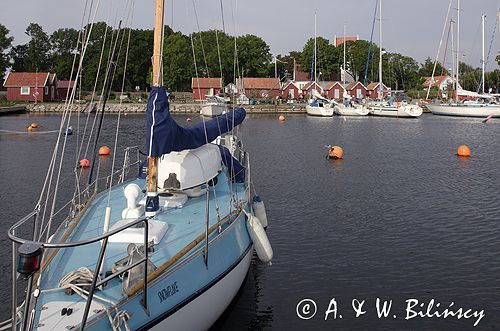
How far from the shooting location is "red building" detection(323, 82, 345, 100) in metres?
111

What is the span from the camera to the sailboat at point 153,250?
22.6 feet

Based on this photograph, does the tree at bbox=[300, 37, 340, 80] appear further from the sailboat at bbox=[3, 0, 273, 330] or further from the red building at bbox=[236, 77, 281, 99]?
the sailboat at bbox=[3, 0, 273, 330]

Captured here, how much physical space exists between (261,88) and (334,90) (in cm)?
1638

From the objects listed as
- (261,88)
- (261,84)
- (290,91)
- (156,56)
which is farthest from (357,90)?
(156,56)

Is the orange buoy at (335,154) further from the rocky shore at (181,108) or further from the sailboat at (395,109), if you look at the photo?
the rocky shore at (181,108)

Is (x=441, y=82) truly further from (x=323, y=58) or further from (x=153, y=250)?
(x=153, y=250)

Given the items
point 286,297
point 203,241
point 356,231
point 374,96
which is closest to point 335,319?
point 286,297

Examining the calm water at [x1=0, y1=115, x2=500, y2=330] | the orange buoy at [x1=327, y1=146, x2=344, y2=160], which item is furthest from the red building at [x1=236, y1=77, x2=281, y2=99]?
the orange buoy at [x1=327, y1=146, x2=344, y2=160]

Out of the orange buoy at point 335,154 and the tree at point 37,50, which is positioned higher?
the tree at point 37,50

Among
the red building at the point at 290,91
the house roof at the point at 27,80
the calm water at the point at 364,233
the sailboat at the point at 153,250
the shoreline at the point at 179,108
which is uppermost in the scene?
the house roof at the point at 27,80

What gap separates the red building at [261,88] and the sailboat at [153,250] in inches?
3689

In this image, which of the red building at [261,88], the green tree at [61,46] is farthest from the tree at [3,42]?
the red building at [261,88]

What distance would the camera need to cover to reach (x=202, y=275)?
8.95 meters

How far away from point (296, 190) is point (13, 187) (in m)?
14.1
